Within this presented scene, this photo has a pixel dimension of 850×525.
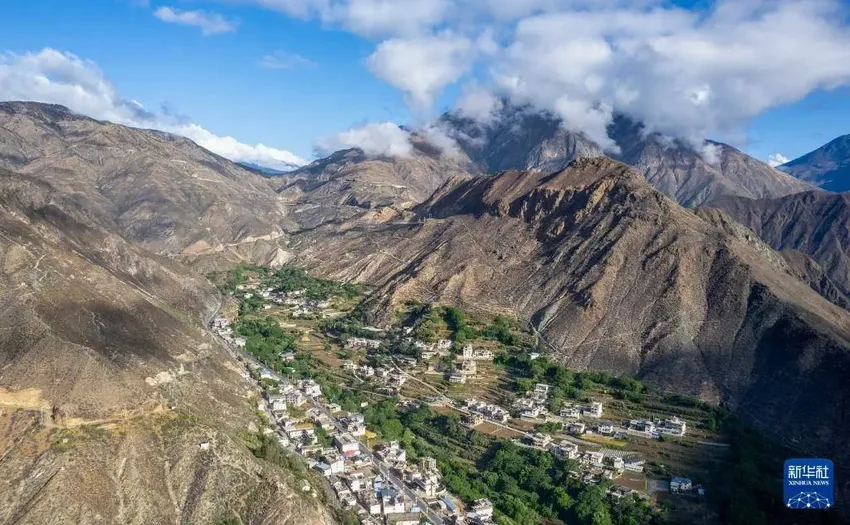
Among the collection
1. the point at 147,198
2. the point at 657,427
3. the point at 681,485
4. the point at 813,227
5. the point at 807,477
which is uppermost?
the point at 813,227

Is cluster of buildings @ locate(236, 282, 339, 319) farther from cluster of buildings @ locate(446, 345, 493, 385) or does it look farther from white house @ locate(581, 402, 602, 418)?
white house @ locate(581, 402, 602, 418)

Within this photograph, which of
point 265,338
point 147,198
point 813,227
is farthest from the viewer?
point 813,227

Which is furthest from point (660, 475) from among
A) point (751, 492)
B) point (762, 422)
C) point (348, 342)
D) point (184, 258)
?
point (184, 258)

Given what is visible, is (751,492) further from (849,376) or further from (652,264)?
(652,264)

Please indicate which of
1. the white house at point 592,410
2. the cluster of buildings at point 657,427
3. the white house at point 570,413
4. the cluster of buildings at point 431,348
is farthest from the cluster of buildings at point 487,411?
the cluster of buildings at point 431,348

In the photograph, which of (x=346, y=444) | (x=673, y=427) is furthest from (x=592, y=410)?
(x=346, y=444)

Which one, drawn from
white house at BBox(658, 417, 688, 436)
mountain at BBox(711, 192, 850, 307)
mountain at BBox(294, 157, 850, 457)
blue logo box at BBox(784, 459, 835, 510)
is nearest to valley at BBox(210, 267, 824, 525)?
white house at BBox(658, 417, 688, 436)

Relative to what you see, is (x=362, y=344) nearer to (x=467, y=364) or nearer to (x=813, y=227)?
(x=467, y=364)
